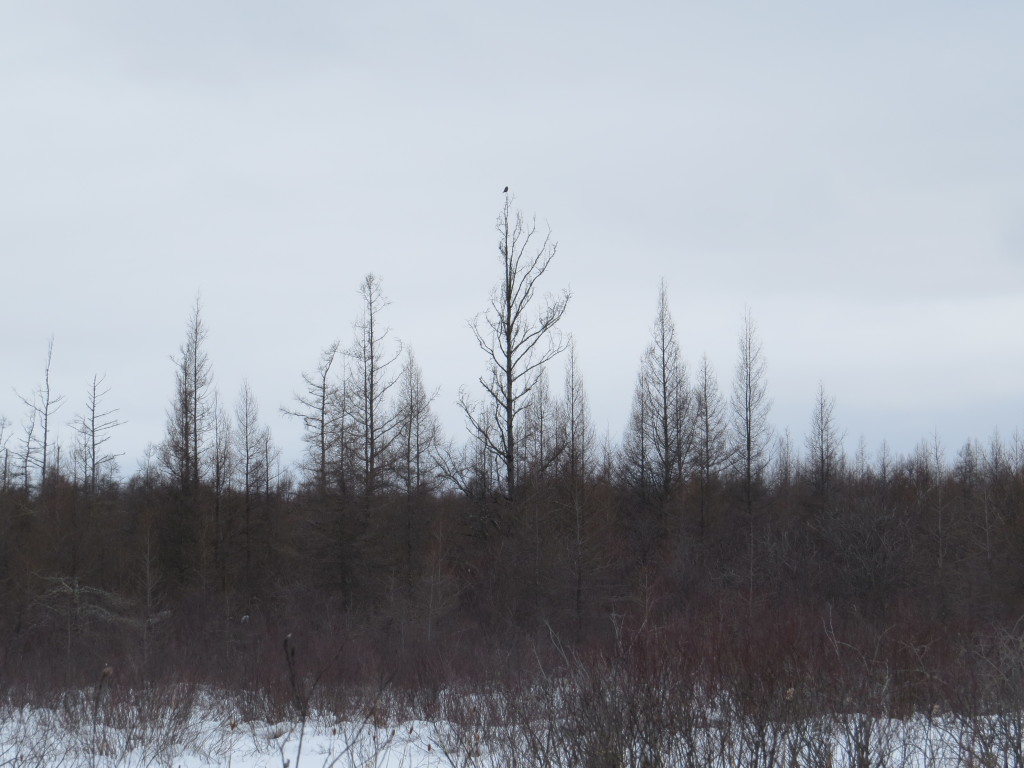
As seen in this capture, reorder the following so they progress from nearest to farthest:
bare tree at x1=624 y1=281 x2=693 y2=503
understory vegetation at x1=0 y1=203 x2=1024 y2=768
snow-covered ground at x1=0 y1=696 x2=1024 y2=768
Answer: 1. snow-covered ground at x1=0 y1=696 x2=1024 y2=768
2. understory vegetation at x1=0 y1=203 x2=1024 y2=768
3. bare tree at x1=624 y1=281 x2=693 y2=503

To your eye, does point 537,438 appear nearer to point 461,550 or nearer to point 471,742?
point 461,550

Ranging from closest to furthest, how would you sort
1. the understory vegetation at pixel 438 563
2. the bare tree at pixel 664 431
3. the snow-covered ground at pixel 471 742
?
1. the snow-covered ground at pixel 471 742
2. the understory vegetation at pixel 438 563
3. the bare tree at pixel 664 431

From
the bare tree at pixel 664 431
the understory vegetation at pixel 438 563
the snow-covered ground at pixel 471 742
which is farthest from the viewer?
the bare tree at pixel 664 431

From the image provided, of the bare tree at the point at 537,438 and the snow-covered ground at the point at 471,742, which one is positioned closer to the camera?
the snow-covered ground at the point at 471,742

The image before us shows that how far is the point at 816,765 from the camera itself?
509cm

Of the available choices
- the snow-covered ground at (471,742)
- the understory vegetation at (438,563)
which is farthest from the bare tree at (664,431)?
the snow-covered ground at (471,742)

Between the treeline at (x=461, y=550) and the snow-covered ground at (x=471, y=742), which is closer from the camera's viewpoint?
the snow-covered ground at (x=471, y=742)

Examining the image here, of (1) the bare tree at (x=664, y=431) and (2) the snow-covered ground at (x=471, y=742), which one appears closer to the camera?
(2) the snow-covered ground at (x=471, y=742)

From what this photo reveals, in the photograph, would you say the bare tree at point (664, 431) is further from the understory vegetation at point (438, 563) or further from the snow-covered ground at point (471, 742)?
the snow-covered ground at point (471, 742)

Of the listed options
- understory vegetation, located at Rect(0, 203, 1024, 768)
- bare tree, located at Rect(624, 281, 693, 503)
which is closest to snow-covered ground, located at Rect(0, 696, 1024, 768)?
understory vegetation, located at Rect(0, 203, 1024, 768)

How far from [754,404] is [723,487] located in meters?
4.40

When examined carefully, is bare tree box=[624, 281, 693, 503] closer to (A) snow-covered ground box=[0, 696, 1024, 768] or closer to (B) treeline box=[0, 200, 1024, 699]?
(B) treeline box=[0, 200, 1024, 699]

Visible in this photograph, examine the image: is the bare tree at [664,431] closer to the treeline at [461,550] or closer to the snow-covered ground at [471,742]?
the treeline at [461,550]

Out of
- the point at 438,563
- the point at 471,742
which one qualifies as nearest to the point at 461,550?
the point at 438,563
